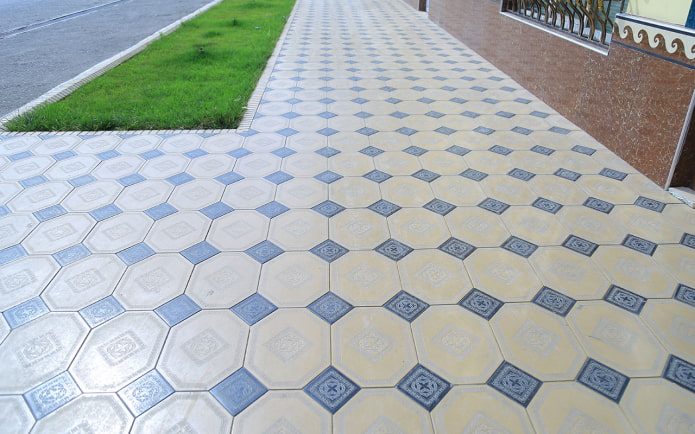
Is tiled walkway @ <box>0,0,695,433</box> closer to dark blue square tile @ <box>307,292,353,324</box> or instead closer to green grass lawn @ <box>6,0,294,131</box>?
dark blue square tile @ <box>307,292,353,324</box>

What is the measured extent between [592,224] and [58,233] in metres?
3.02

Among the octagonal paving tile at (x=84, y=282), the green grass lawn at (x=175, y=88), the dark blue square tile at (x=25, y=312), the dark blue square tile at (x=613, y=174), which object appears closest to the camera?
the dark blue square tile at (x=25, y=312)

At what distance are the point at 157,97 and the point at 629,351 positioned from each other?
15.5 ft

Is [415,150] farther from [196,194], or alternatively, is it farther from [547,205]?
[196,194]

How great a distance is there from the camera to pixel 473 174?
9.92 ft

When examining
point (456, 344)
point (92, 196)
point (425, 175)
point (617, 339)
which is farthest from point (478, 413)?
point (92, 196)

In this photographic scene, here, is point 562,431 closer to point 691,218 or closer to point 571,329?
point 571,329

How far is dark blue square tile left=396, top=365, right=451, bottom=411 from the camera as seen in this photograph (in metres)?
1.51

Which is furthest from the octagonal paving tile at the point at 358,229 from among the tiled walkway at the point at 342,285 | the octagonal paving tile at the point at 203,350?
the octagonal paving tile at the point at 203,350

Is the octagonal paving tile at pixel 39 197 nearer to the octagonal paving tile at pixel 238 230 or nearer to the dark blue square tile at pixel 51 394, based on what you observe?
the octagonal paving tile at pixel 238 230

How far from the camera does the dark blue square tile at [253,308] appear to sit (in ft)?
6.12

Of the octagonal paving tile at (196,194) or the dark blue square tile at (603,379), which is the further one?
the octagonal paving tile at (196,194)

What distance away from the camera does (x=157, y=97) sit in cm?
470

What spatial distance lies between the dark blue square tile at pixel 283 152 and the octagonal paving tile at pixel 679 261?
244cm
